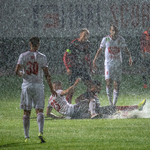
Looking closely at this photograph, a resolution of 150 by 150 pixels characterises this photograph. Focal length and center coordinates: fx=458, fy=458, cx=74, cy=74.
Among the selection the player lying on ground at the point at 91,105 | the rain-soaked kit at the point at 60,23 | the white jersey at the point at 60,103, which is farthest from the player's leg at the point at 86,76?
the rain-soaked kit at the point at 60,23

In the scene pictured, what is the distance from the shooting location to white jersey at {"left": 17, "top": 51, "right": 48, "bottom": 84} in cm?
620

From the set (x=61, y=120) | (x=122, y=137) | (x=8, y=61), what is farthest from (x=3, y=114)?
(x=8, y=61)

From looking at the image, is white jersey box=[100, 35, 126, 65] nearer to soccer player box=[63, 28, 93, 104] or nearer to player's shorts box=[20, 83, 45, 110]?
soccer player box=[63, 28, 93, 104]

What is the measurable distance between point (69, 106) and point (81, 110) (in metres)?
0.33

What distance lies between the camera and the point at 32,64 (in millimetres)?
6199

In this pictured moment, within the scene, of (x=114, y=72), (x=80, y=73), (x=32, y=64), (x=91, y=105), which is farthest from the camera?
(x=114, y=72)

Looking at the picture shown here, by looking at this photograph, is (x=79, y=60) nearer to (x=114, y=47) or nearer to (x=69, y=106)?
(x=114, y=47)

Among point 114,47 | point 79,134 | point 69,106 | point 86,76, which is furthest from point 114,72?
point 79,134

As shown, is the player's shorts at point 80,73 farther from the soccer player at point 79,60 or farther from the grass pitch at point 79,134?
the grass pitch at point 79,134

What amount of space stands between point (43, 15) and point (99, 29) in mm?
3146

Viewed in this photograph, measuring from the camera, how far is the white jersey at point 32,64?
620cm

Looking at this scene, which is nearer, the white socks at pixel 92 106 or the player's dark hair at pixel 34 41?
the player's dark hair at pixel 34 41

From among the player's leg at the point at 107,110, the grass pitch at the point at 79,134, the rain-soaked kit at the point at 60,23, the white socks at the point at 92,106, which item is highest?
the rain-soaked kit at the point at 60,23

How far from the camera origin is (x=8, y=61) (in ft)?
79.7
